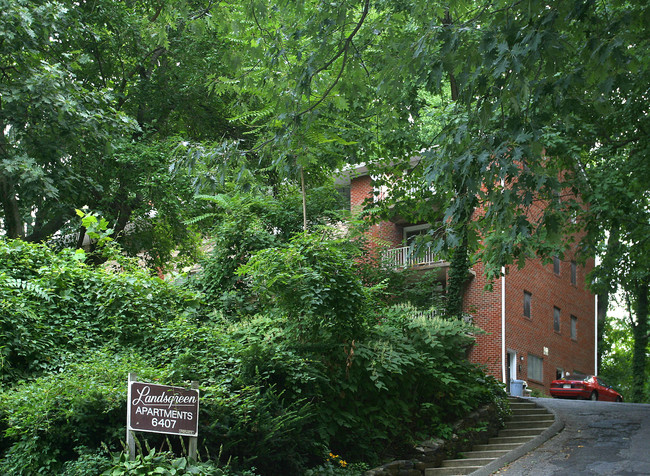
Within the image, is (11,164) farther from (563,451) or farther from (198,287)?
(563,451)

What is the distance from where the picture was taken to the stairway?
12.4 metres

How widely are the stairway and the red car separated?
9.86 metres

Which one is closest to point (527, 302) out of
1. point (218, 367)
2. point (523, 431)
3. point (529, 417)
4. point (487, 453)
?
point (529, 417)

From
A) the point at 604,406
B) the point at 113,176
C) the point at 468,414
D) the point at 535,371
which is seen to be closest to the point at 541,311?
the point at 535,371

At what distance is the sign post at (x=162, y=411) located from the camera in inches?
305

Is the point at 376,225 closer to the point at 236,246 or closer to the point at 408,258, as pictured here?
the point at 236,246

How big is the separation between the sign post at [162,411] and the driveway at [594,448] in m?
6.37

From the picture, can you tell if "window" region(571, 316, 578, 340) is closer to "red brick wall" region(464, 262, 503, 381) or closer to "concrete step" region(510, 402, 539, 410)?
"red brick wall" region(464, 262, 503, 381)

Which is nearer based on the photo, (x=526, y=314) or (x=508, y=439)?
(x=508, y=439)

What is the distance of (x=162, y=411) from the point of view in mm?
7898

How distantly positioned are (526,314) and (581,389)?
3.98 m

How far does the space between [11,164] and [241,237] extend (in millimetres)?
4876

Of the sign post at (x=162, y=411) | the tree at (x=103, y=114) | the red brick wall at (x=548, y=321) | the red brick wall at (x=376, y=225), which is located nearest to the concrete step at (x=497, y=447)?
the sign post at (x=162, y=411)

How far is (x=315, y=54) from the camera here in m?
8.28
